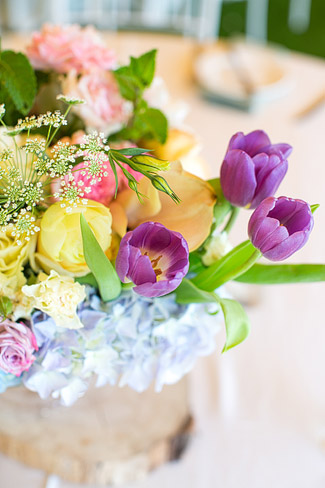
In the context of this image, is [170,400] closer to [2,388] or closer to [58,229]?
[2,388]

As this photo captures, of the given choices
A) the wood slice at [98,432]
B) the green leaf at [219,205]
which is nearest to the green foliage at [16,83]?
the green leaf at [219,205]

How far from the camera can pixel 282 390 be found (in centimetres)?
73

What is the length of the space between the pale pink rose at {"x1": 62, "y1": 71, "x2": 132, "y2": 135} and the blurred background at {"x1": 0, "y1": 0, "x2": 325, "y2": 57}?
96 centimetres

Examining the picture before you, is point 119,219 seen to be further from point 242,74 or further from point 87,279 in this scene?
point 242,74

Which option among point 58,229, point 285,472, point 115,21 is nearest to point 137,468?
point 285,472

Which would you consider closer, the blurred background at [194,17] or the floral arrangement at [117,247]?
the floral arrangement at [117,247]

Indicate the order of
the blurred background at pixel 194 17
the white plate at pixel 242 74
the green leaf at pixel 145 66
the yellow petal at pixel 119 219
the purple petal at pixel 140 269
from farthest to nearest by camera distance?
the blurred background at pixel 194 17, the white plate at pixel 242 74, the green leaf at pixel 145 66, the yellow petal at pixel 119 219, the purple petal at pixel 140 269

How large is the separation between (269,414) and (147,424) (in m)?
0.17

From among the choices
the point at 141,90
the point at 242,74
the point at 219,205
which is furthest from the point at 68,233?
the point at 242,74

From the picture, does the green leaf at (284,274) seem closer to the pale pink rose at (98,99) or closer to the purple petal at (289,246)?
the purple petal at (289,246)

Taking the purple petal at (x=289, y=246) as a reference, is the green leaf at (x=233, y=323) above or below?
below

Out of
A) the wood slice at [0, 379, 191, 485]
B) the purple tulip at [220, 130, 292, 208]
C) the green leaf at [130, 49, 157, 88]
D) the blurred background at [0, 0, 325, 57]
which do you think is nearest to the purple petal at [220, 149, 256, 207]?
the purple tulip at [220, 130, 292, 208]

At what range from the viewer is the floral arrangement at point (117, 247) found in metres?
0.41

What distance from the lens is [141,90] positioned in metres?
0.64
